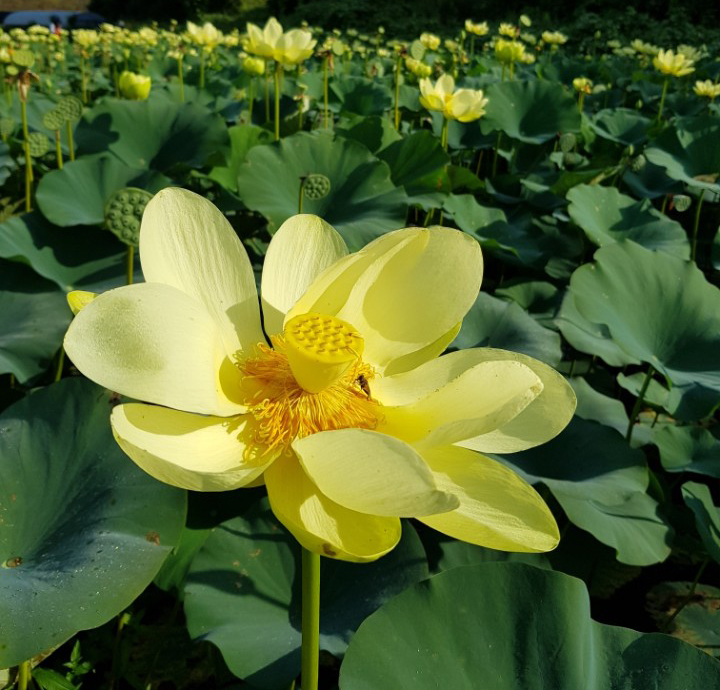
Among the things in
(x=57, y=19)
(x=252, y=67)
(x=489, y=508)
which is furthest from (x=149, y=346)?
(x=57, y=19)

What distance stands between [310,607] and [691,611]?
985 mm

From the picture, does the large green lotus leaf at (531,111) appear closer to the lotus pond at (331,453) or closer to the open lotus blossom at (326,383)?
the lotus pond at (331,453)

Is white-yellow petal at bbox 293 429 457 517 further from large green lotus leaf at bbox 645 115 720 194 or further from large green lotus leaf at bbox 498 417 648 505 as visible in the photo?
large green lotus leaf at bbox 645 115 720 194

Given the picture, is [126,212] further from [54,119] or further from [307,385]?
[54,119]

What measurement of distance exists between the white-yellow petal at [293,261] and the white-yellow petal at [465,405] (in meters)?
0.16

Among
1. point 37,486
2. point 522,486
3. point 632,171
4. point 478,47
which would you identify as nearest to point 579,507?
point 522,486

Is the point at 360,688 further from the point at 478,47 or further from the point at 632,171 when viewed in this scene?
the point at 478,47

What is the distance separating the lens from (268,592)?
1023 millimetres

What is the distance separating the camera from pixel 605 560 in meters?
1.40

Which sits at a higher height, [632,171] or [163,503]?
[163,503]

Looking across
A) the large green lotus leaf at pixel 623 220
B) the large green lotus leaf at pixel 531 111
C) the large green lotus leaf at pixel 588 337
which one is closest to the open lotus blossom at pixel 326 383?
the large green lotus leaf at pixel 588 337

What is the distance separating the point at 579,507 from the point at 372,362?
591mm

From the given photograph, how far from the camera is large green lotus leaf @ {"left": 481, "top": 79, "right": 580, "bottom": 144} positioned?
3.11 m

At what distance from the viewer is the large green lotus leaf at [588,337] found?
1716 mm
